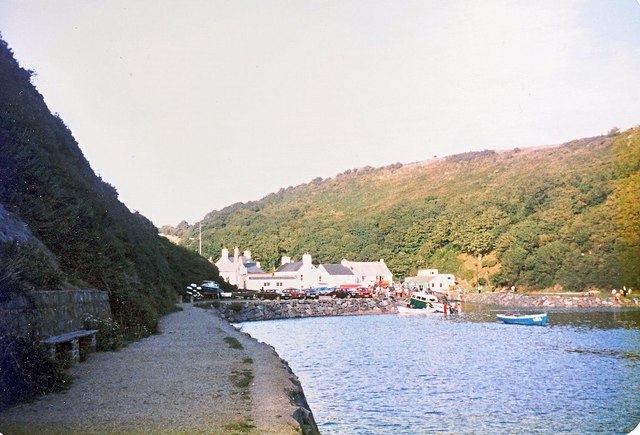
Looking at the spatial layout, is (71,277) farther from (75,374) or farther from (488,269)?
(488,269)

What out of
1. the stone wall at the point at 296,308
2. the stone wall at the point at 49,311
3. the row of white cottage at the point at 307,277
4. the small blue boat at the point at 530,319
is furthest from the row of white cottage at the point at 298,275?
the stone wall at the point at 49,311

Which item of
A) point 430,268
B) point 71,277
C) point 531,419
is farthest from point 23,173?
point 430,268

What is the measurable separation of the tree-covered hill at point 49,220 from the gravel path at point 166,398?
6.63ft

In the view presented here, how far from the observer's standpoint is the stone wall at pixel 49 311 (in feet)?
34.4

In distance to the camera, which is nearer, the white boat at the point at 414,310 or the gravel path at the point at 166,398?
the gravel path at the point at 166,398

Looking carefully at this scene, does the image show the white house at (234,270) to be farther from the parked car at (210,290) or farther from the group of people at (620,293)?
the group of people at (620,293)

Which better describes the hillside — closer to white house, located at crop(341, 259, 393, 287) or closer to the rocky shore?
white house, located at crop(341, 259, 393, 287)

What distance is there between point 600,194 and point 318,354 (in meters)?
66.6

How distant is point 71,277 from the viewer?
17500mm

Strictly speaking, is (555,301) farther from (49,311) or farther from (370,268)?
(49,311)

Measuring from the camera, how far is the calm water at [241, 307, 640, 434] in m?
15.7

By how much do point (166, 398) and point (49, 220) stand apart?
9.61m

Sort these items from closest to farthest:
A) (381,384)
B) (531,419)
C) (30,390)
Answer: (30,390), (531,419), (381,384)

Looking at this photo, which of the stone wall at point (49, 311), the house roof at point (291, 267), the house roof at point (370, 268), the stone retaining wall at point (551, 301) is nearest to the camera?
the stone wall at point (49, 311)
